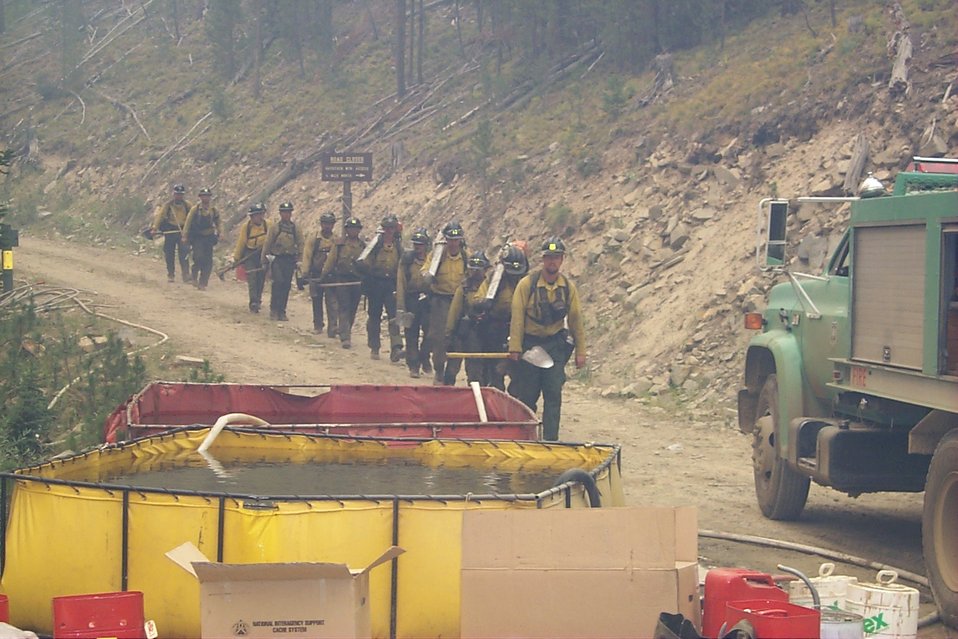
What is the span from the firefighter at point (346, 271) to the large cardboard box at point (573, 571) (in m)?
13.1

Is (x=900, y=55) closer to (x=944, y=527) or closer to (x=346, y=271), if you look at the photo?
Answer: (x=346, y=271)

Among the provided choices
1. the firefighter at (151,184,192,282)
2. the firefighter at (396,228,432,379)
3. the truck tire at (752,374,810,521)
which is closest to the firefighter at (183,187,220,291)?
the firefighter at (151,184,192,282)

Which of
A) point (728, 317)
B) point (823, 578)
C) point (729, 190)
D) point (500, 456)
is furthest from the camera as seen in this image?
point (729, 190)

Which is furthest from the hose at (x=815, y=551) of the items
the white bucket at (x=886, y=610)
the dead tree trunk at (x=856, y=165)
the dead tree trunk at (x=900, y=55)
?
the dead tree trunk at (x=900, y=55)

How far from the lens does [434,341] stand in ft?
53.2

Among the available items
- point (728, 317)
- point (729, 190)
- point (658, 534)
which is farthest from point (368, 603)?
point (729, 190)

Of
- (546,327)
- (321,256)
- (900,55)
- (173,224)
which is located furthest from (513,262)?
(173,224)

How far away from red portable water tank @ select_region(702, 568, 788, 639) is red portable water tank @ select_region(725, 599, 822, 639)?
30 centimetres

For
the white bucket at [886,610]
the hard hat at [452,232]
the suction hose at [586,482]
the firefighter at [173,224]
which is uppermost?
the hard hat at [452,232]

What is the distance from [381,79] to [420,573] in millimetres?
31229

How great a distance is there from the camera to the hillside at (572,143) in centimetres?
1847

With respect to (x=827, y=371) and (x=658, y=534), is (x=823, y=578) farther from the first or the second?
(x=827, y=371)

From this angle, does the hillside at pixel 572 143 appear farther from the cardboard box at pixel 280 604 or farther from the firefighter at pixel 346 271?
the cardboard box at pixel 280 604

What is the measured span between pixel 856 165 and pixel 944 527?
11546mm
